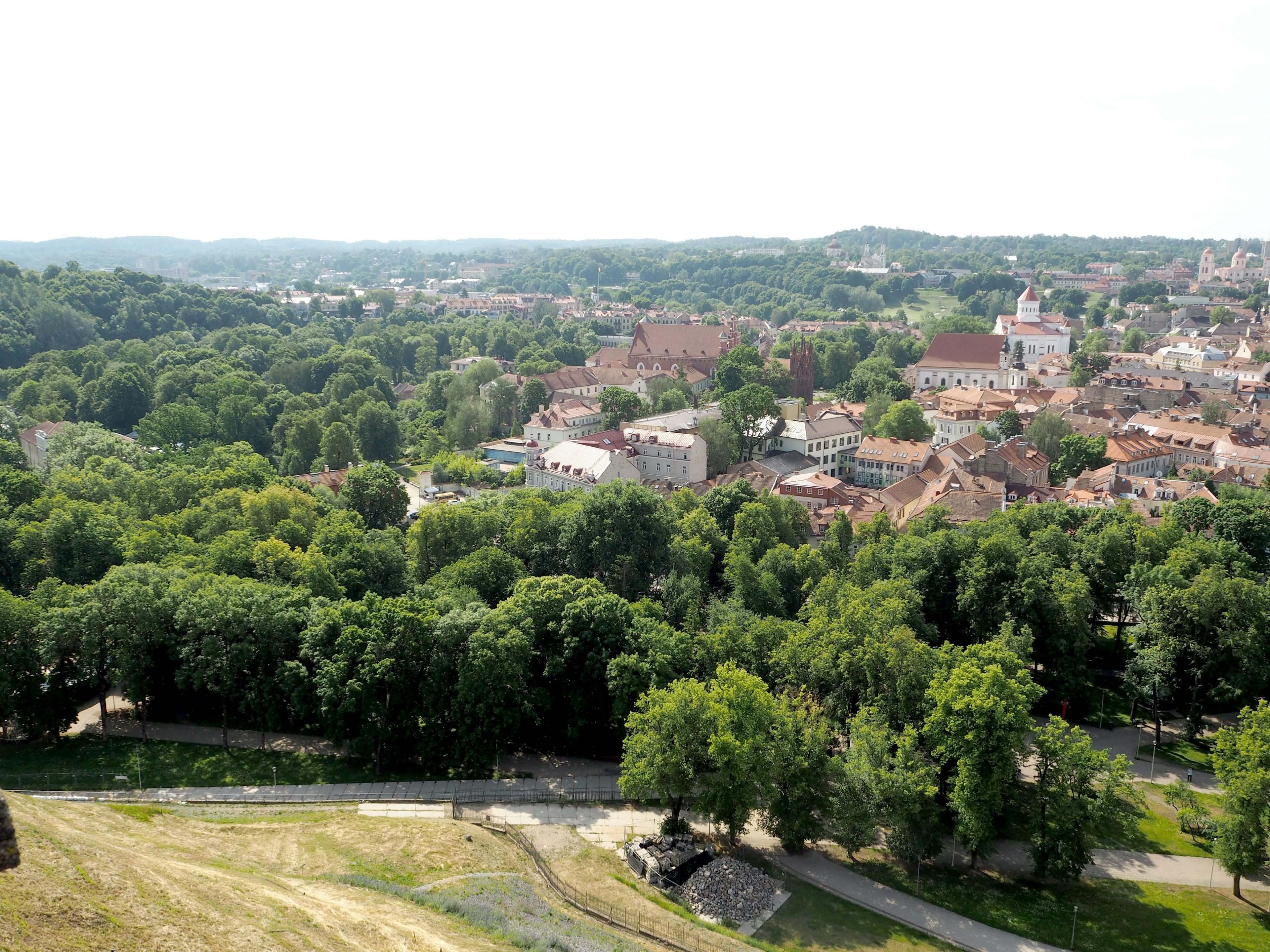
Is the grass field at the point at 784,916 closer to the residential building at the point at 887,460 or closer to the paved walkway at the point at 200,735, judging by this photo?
the paved walkway at the point at 200,735

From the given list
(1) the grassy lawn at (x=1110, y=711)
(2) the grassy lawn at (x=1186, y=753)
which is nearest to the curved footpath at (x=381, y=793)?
(1) the grassy lawn at (x=1110, y=711)

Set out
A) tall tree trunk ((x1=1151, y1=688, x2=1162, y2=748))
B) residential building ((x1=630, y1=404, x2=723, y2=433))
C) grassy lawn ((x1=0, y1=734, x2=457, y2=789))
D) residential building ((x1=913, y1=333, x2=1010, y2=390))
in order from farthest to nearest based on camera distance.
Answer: residential building ((x1=913, y1=333, x2=1010, y2=390)) < residential building ((x1=630, y1=404, x2=723, y2=433)) < tall tree trunk ((x1=1151, y1=688, x2=1162, y2=748)) < grassy lawn ((x1=0, y1=734, x2=457, y2=789))

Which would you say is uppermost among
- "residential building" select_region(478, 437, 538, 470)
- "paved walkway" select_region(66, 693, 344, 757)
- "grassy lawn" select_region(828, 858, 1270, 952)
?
"residential building" select_region(478, 437, 538, 470)

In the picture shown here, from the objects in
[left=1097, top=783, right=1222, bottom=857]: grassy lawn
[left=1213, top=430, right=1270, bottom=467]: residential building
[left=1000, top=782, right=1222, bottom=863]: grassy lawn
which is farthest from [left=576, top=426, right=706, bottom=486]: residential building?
[left=1097, top=783, right=1222, bottom=857]: grassy lawn

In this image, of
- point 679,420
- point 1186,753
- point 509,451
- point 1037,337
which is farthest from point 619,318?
point 1186,753

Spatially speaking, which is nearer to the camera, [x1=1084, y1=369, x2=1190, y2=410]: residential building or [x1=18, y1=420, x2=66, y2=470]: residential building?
[x1=18, y1=420, x2=66, y2=470]: residential building

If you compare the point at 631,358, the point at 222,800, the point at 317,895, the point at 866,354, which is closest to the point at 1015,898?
the point at 317,895

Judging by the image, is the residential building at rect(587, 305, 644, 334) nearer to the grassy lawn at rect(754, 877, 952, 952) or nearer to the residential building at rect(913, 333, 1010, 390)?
the residential building at rect(913, 333, 1010, 390)
